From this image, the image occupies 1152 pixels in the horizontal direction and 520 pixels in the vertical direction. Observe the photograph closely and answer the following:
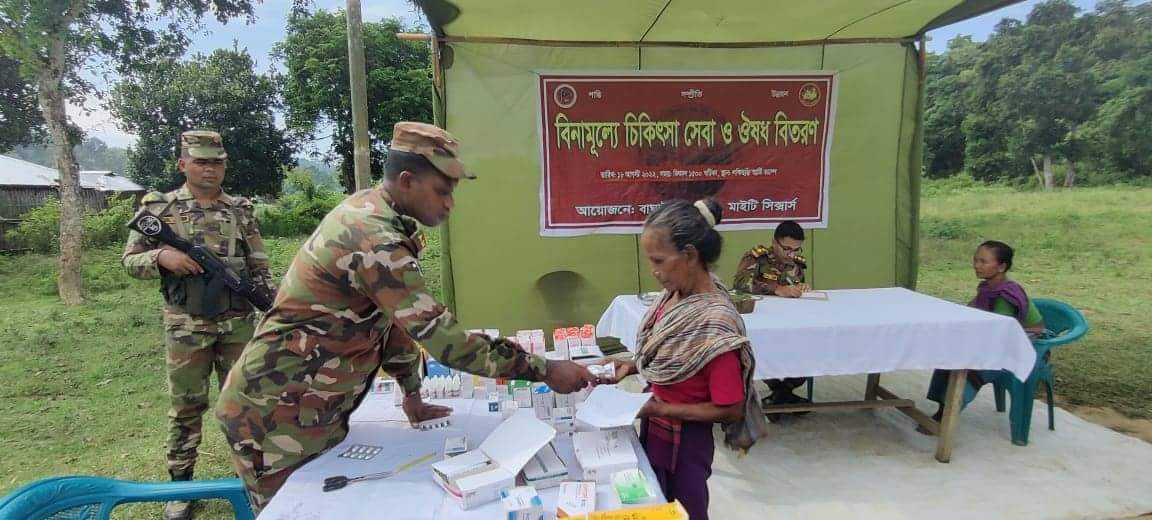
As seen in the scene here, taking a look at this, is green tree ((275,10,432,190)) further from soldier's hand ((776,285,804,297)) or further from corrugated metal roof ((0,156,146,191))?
soldier's hand ((776,285,804,297))

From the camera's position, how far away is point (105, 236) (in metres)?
13.5

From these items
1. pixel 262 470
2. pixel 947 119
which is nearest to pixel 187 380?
pixel 262 470

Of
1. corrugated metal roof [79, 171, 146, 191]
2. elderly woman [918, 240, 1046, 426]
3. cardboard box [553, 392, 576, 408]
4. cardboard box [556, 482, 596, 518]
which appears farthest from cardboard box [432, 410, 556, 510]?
corrugated metal roof [79, 171, 146, 191]

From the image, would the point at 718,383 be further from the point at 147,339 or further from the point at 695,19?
the point at 147,339

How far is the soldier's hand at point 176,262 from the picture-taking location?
2.86 m

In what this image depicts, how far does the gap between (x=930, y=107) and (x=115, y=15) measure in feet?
85.7

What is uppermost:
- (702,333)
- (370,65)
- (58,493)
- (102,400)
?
(370,65)

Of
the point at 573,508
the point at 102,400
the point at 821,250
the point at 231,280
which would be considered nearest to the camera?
the point at 573,508

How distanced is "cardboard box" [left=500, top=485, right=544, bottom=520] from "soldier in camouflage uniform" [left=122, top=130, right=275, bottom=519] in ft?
7.51

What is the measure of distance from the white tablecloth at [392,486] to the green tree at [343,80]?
595 inches

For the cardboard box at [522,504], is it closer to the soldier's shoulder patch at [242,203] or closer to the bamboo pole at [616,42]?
the soldier's shoulder patch at [242,203]

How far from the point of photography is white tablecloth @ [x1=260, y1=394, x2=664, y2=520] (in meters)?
1.44

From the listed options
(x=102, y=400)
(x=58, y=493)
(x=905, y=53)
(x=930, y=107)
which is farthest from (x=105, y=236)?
(x=930, y=107)

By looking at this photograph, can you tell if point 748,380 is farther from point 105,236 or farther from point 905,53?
point 105,236
